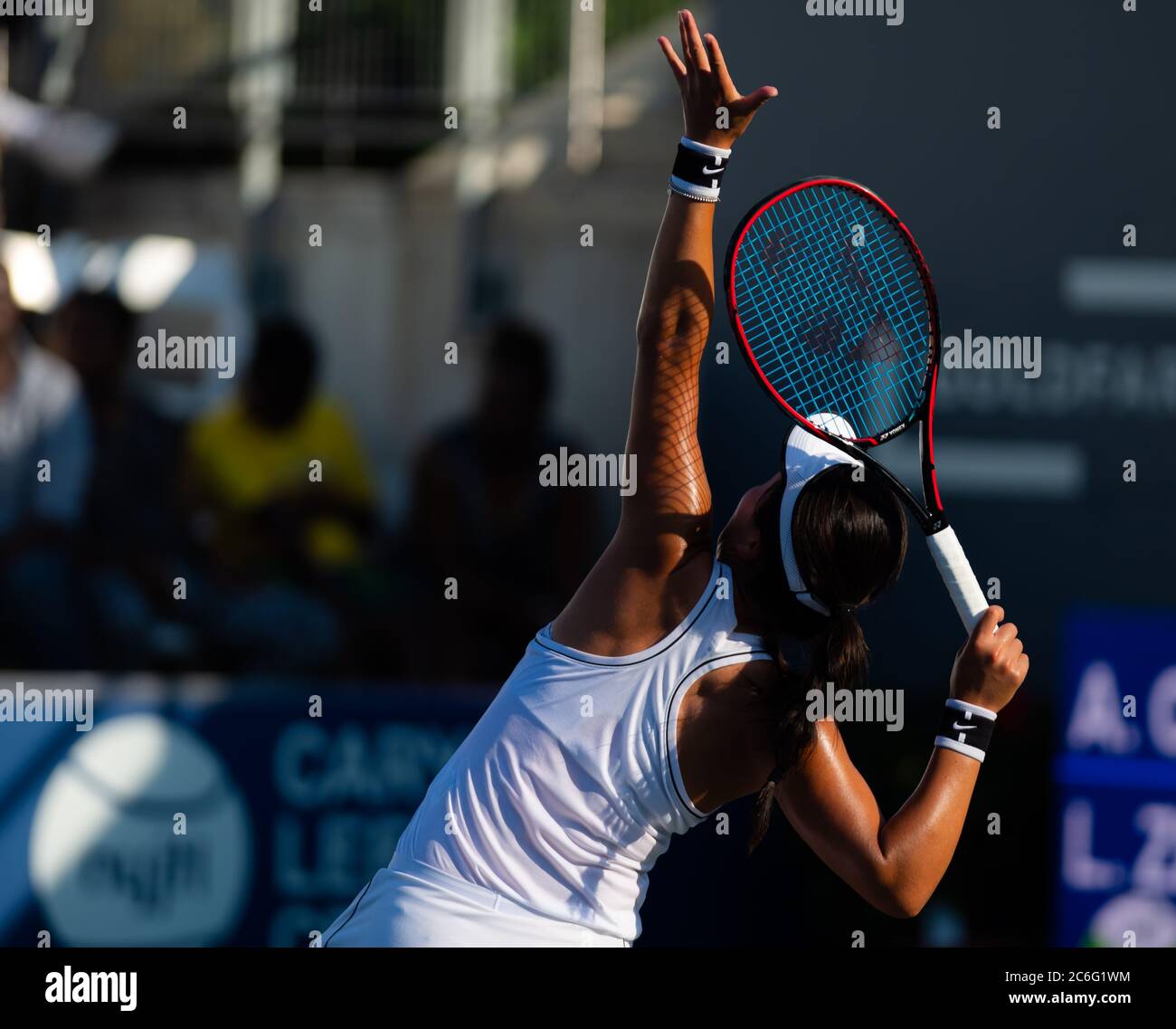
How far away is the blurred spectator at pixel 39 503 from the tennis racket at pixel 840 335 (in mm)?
2740

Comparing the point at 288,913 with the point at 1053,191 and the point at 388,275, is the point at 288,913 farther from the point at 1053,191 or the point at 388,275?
the point at 388,275

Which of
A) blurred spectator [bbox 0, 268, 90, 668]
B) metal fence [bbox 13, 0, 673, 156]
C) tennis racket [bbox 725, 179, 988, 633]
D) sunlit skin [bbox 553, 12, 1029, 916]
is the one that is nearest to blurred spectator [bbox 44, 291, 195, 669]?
blurred spectator [bbox 0, 268, 90, 668]

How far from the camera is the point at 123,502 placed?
5.18 meters

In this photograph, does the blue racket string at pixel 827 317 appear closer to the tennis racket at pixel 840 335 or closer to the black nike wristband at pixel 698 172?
the tennis racket at pixel 840 335

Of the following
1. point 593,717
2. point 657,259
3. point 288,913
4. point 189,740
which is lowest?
point 288,913

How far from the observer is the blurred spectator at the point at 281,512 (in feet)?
16.0

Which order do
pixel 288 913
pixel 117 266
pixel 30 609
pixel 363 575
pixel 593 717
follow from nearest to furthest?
pixel 593 717
pixel 288 913
pixel 30 609
pixel 363 575
pixel 117 266

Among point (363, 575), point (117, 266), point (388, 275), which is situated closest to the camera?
point (363, 575)

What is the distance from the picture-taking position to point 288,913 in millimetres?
4355

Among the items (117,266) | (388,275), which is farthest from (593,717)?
(388,275)

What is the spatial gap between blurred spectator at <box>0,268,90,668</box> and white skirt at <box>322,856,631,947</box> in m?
2.98

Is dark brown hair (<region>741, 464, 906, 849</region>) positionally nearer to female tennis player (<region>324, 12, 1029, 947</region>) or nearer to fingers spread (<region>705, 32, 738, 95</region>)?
female tennis player (<region>324, 12, 1029, 947</region>)

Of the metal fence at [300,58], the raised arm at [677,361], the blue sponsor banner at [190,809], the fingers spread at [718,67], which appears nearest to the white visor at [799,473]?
the raised arm at [677,361]

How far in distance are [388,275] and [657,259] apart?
735 centimetres
